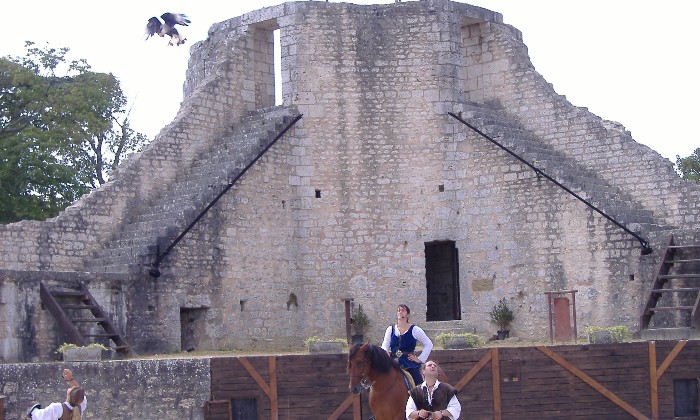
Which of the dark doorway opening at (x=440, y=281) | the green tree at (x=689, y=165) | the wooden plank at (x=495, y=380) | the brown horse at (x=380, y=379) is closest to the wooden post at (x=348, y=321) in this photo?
the dark doorway opening at (x=440, y=281)

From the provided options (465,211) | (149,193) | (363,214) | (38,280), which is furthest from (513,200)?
(38,280)

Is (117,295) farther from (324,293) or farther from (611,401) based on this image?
(611,401)

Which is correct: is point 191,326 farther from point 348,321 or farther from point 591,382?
point 591,382

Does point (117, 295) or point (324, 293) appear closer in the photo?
point (117, 295)

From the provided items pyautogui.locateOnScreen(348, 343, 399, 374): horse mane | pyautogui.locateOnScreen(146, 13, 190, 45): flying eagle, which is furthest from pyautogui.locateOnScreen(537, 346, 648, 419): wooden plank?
pyautogui.locateOnScreen(146, 13, 190, 45): flying eagle

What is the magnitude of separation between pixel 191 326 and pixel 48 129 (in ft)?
42.2

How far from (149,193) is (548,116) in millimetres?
8106

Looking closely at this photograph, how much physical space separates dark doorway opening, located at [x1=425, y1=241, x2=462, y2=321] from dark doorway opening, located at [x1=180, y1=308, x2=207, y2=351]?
215 inches

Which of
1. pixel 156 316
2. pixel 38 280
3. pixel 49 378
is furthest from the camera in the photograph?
pixel 156 316

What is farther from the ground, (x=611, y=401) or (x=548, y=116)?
(x=548, y=116)

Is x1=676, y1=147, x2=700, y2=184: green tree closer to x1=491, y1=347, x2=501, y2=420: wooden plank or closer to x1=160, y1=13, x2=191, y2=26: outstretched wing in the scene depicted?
x1=160, y1=13, x2=191, y2=26: outstretched wing

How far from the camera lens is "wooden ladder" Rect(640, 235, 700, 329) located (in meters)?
25.4

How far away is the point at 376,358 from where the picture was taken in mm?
16875

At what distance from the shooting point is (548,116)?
2955cm
